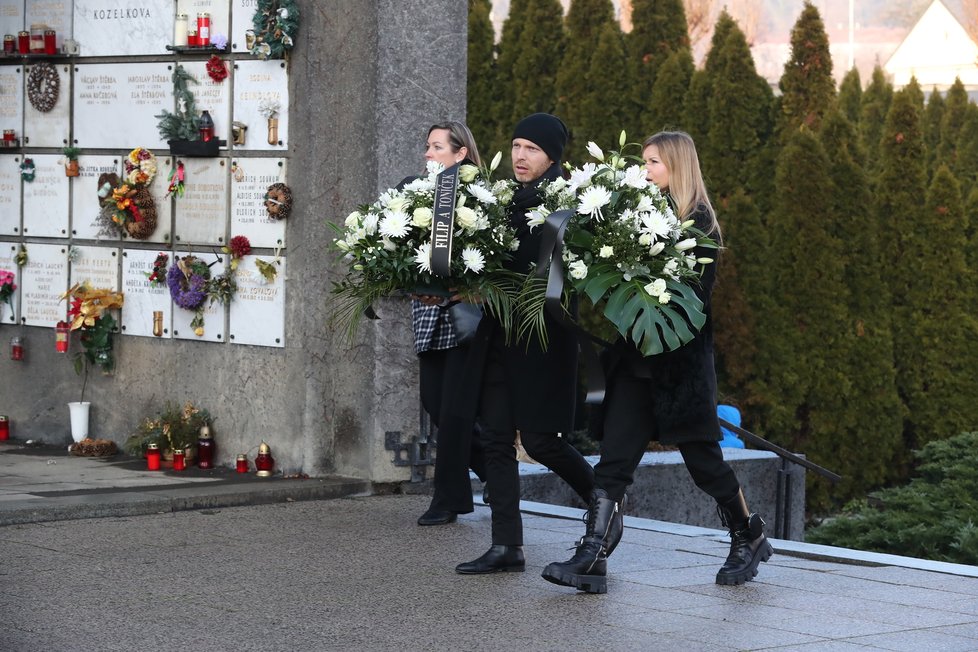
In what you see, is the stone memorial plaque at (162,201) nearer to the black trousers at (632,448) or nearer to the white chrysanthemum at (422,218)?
the white chrysanthemum at (422,218)

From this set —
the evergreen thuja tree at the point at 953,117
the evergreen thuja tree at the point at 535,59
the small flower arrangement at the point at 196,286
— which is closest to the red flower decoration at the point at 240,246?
the small flower arrangement at the point at 196,286

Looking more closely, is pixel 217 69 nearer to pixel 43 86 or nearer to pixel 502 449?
pixel 43 86

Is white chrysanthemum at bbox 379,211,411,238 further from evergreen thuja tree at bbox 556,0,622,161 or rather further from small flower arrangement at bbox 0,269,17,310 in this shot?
evergreen thuja tree at bbox 556,0,622,161

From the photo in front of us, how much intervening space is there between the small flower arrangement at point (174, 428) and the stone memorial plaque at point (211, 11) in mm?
1734

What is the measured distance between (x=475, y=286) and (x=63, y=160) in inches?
170

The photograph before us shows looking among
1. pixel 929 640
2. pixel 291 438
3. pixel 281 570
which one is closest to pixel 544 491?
pixel 291 438

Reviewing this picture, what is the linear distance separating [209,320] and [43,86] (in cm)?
195

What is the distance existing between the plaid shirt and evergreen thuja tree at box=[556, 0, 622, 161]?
921 centimetres

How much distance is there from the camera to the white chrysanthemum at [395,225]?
557cm

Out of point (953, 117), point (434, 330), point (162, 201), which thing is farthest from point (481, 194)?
point (953, 117)

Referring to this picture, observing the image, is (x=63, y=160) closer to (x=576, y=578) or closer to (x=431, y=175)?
(x=431, y=175)

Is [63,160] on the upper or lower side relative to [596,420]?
upper

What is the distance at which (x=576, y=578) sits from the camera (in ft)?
18.0

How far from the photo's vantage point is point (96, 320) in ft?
29.0
